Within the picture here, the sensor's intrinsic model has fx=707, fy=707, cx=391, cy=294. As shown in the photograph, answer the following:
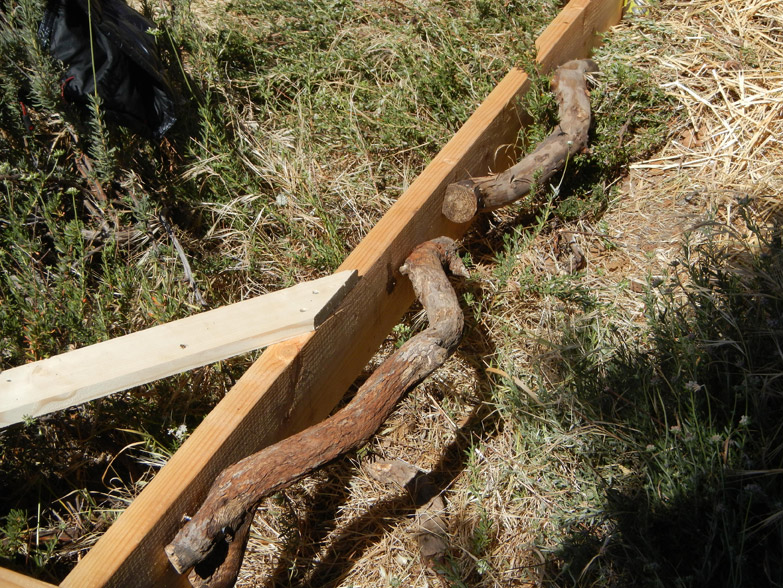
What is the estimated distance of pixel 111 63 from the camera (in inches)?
124

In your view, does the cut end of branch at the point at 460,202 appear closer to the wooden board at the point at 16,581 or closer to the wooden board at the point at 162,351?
the wooden board at the point at 162,351

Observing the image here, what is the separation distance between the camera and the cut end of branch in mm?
2848

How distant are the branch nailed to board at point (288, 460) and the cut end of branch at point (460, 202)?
2.01 feet

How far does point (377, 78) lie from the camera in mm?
3928

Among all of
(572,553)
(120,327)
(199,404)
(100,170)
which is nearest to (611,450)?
(572,553)

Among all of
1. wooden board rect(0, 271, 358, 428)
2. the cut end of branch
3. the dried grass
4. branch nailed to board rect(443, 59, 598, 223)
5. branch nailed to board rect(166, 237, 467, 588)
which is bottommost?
the dried grass

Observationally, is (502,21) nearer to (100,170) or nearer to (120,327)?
(100,170)

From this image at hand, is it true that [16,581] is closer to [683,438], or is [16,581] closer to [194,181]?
[683,438]

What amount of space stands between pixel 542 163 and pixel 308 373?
1521 mm

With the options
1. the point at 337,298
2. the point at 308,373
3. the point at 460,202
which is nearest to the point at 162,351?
the point at 308,373

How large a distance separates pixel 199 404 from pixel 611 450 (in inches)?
60.0

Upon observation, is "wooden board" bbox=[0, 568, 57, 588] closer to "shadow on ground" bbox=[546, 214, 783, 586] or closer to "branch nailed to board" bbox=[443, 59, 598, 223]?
"shadow on ground" bbox=[546, 214, 783, 586]

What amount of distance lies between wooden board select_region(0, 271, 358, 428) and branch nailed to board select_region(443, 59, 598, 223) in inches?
29.9

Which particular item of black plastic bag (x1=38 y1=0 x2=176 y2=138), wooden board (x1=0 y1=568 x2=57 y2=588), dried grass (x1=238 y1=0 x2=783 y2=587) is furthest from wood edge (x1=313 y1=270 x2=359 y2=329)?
black plastic bag (x1=38 y1=0 x2=176 y2=138)
